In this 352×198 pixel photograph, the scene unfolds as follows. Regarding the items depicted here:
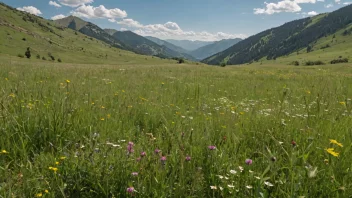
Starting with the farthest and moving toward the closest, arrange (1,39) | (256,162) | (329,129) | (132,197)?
1. (1,39)
2. (329,129)
3. (256,162)
4. (132,197)

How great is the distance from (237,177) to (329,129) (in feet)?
6.78

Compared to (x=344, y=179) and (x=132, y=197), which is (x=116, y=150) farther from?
(x=344, y=179)

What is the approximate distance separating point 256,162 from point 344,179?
83cm

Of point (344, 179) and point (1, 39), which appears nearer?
point (344, 179)

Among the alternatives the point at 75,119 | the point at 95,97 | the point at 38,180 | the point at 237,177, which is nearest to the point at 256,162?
the point at 237,177

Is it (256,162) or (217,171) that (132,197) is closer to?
(217,171)

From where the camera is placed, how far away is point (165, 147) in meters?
3.32

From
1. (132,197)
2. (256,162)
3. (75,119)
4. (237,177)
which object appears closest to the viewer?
(132,197)

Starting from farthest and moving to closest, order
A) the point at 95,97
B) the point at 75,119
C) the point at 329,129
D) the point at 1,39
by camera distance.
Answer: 1. the point at 1,39
2. the point at 95,97
3. the point at 75,119
4. the point at 329,129

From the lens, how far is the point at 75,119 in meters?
4.12

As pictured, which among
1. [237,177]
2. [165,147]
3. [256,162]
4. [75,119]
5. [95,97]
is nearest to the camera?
[237,177]

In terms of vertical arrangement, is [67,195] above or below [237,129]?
below

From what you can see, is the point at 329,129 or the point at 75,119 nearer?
the point at 329,129

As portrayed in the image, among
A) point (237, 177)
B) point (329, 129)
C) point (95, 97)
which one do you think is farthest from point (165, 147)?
point (95, 97)
